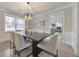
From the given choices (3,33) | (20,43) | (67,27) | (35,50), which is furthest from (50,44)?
(3,33)

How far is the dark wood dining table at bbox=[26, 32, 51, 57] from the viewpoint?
5.21 feet

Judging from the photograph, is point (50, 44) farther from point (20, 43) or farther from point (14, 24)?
point (14, 24)

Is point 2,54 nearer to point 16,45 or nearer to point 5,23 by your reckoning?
point 16,45

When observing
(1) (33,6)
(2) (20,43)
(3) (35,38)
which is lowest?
(2) (20,43)

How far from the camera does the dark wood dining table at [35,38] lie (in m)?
1.59

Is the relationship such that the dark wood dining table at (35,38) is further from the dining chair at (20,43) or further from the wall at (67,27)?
the wall at (67,27)

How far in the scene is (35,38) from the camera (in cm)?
160

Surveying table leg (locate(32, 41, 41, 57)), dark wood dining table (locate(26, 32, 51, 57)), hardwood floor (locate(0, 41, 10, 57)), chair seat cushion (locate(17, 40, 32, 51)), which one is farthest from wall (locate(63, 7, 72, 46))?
hardwood floor (locate(0, 41, 10, 57))

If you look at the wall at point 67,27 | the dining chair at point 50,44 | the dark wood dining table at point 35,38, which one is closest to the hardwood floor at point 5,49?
the dark wood dining table at point 35,38

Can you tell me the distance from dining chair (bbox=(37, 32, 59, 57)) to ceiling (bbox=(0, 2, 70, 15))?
19.6 inches

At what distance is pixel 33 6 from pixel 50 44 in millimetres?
764

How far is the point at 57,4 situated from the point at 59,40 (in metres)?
0.64

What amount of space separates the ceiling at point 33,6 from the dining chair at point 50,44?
497mm

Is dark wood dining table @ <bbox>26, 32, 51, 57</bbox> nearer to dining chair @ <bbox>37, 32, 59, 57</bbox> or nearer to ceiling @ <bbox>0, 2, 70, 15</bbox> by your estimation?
dining chair @ <bbox>37, 32, 59, 57</bbox>
